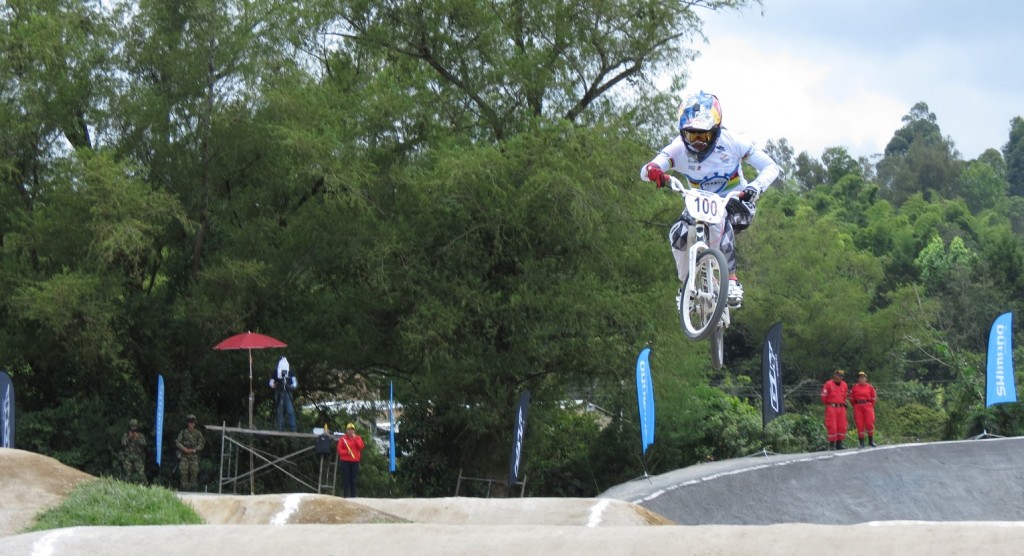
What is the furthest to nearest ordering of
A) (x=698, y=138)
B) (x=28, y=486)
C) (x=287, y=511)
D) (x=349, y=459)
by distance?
(x=349, y=459) → (x=698, y=138) → (x=28, y=486) → (x=287, y=511)

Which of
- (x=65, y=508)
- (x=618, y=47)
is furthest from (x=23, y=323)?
(x=65, y=508)

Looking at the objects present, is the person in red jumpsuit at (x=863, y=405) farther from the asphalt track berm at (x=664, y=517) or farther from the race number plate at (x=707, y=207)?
the race number plate at (x=707, y=207)

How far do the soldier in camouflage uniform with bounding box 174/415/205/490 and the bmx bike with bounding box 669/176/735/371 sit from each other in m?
13.8

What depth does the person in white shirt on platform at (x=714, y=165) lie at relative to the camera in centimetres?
1267

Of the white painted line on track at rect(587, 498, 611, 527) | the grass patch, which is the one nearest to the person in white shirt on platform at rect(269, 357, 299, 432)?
the grass patch

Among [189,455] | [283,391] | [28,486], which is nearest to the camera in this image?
[28,486]

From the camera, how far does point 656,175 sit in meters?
12.9

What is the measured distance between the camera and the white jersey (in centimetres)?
1283

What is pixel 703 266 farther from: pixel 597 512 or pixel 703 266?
pixel 597 512

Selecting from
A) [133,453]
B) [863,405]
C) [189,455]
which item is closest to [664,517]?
[863,405]

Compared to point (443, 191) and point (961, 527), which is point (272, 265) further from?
point (961, 527)

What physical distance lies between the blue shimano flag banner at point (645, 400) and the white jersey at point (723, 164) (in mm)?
8940

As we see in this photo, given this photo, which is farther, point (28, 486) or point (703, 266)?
point (703, 266)

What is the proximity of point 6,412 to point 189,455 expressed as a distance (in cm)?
329
